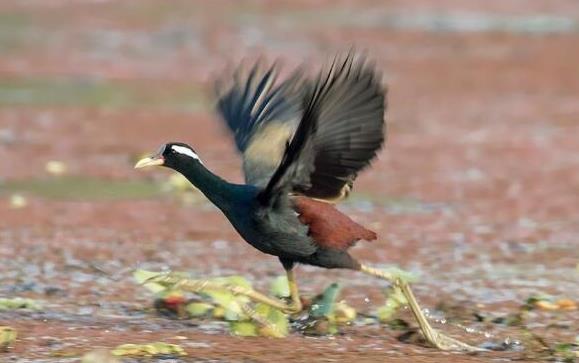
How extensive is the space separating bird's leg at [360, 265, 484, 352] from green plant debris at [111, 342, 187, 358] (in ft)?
2.96

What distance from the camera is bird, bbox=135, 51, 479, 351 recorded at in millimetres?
6000

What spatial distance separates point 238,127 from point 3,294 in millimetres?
1383

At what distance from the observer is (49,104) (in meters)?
14.5

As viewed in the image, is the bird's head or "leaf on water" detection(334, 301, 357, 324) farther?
"leaf on water" detection(334, 301, 357, 324)

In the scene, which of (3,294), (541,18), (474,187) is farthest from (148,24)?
(3,294)

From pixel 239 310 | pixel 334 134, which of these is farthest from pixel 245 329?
pixel 334 134

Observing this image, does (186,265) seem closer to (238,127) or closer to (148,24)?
(238,127)

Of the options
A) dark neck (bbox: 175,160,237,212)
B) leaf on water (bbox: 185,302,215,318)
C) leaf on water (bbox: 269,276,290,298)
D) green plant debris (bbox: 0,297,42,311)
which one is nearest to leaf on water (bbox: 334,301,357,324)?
leaf on water (bbox: 269,276,290,298)

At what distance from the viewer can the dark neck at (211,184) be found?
624 cm

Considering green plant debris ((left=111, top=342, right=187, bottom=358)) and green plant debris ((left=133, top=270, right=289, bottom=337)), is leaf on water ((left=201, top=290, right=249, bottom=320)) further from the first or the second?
green plant debris ((left=111, top=342, right=187, bottom=358))

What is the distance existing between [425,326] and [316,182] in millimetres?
736

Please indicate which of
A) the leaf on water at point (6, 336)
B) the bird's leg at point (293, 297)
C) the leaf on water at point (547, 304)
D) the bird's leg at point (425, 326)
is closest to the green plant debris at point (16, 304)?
the leaf on water at point (6, 336)

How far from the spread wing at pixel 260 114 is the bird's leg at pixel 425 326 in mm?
643

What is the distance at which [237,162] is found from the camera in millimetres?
11711
